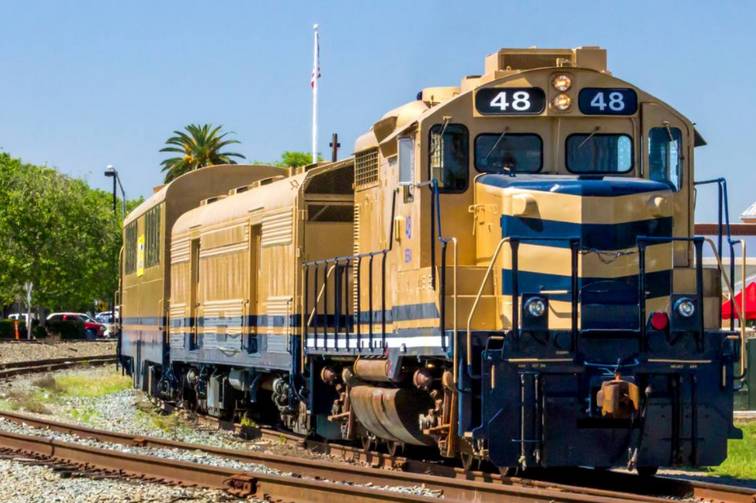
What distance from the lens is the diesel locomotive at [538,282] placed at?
11812mm

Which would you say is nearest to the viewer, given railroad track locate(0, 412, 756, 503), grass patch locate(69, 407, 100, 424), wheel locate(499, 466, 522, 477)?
railroad track locate(0, 412, 756, 503)

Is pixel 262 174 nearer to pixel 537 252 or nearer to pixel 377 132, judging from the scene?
pixel 377 132

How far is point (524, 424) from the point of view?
11742 mm

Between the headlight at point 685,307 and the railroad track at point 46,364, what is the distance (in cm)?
2624

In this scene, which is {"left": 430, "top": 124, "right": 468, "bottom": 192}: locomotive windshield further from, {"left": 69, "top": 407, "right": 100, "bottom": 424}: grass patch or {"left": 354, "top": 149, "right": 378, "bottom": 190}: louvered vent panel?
{"left": 69, "top": 407, "right": 100, "bottom": 424}: grass patch

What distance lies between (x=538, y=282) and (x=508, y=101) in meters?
1.80

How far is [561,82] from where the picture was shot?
12.8 meters

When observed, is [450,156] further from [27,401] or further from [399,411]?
[27,401]

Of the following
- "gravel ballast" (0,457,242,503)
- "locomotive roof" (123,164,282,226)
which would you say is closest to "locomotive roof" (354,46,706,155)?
"gravel ballast" (0,457,242,503)

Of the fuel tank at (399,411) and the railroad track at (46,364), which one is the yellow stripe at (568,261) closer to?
the fuel tank at (399,411)

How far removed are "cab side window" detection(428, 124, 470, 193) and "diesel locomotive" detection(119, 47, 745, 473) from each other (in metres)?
0.02

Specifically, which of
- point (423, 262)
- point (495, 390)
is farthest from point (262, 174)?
point (495, 390)

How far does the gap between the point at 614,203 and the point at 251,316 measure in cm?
802

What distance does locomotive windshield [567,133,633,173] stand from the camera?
13.0 metres
